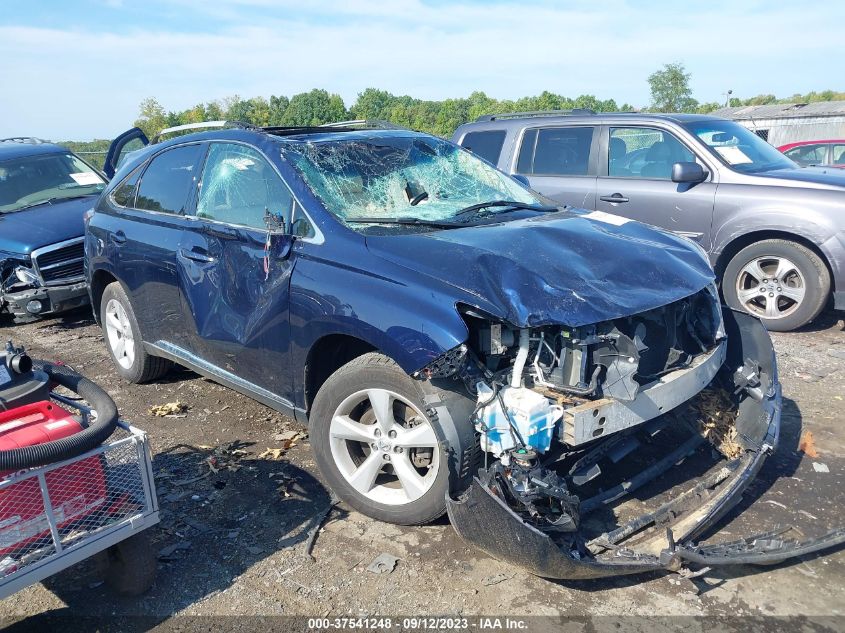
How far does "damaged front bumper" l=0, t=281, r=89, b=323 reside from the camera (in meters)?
6.92

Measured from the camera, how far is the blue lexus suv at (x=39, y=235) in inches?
274

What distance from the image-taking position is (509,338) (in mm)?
3068

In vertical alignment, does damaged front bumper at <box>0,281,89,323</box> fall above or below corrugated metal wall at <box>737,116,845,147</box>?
below

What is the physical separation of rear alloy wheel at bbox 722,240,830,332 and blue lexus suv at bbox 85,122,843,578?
2749 millimetres

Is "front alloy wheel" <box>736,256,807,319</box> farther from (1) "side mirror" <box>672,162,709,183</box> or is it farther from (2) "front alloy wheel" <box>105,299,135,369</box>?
(2) "front alloy wheel" <box>105,299,135,369</box>

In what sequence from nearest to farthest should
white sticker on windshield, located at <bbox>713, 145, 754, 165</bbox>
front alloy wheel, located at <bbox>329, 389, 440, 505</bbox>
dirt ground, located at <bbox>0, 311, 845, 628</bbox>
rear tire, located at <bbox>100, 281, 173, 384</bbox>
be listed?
dirt ground, located at <bbox>0, 311, 845, 628</bbox>, front alloy wheel, located at <bbox>329, 389, 440, 505</bbox>, rear tire, located at <bbox>100, 281, 173, 384</bbox>, white sticker on windshield, located at <bbox>713, 145, 754, 165</bbox>

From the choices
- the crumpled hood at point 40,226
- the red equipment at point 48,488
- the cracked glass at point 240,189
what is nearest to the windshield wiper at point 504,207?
the cracked glass at point 240,189

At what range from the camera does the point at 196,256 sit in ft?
13.9

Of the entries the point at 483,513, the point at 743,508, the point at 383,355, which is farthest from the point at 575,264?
the point at 743,508

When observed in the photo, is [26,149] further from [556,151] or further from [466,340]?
[466,340]

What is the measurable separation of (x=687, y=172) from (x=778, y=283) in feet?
4.34

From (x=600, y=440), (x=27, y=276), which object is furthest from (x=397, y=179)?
(x=27, y=276)

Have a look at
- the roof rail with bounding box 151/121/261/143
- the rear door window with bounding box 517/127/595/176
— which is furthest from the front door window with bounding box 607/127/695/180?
the roof rail with bounding box 151/121/261/143

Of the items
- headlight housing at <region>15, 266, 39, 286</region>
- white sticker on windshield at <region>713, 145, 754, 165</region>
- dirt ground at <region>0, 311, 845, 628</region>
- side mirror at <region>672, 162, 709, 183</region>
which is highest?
white sticker on windshield at <region>713, 145, 754, 165</region>
